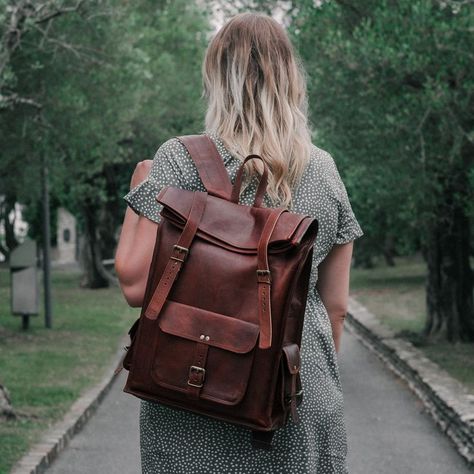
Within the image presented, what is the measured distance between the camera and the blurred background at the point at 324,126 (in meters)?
11.6

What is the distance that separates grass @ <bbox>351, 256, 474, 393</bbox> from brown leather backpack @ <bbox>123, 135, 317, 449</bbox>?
7.92m

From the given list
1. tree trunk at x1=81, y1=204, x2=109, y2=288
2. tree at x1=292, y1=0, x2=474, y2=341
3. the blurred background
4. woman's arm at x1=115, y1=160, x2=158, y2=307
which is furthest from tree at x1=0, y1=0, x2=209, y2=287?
tree trunk at x1=81, y1=204, x2=109, y2=288

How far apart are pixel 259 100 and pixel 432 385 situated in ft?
26.5

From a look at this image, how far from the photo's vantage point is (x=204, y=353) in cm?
264

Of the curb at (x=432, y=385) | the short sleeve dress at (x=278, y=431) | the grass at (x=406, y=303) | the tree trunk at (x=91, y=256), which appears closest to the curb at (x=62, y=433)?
the curb at (x=432, y=385)

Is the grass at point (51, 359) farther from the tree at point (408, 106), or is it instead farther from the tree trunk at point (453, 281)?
the tree trunk at point (453, 281)

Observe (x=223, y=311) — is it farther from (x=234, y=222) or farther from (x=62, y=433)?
(x=62, y=433)

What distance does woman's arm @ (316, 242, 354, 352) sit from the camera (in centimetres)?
315

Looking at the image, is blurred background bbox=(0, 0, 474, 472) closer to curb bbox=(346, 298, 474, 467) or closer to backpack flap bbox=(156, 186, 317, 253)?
curb bbox=(346, 298, 474, 467)

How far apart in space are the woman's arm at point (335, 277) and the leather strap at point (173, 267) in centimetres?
62

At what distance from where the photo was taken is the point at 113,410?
404 inches

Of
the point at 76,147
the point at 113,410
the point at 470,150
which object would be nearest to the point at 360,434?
the point at 113,410

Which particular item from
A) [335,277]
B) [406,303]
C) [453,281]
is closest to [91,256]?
[406,303]

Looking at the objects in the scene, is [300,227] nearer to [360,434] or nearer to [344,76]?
[360,434]
